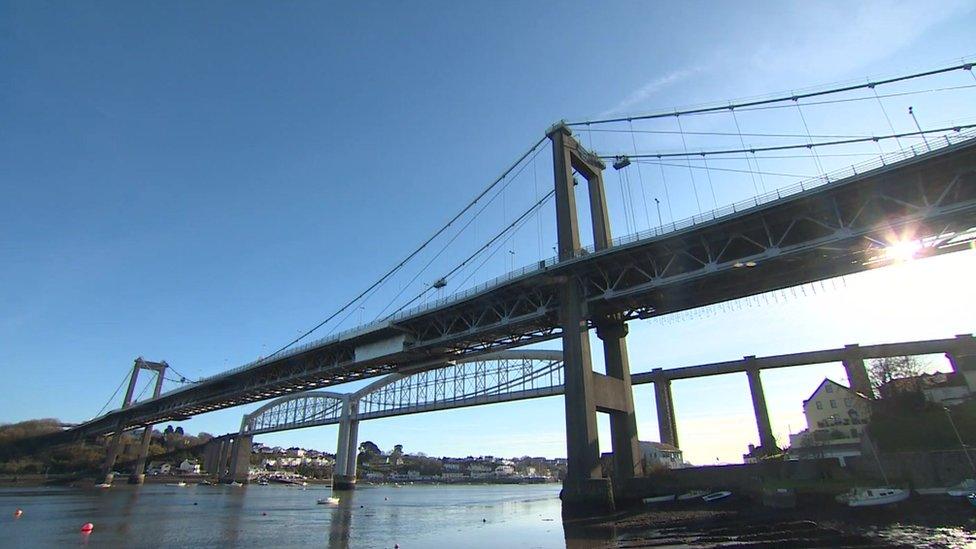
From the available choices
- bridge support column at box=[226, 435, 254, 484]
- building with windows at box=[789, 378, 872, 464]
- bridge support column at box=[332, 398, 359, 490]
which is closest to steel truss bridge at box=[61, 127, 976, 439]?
building with windows at box=[789, 378, 872, 464]

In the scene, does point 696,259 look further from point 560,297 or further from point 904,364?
point 904,364

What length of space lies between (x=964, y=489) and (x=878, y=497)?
4395 mm

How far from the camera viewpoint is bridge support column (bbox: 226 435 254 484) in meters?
138

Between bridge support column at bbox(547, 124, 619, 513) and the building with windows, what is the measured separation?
33.9 meters

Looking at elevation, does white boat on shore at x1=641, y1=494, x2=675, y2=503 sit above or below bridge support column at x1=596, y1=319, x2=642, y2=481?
below

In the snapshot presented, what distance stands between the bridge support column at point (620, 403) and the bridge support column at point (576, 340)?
3023mm

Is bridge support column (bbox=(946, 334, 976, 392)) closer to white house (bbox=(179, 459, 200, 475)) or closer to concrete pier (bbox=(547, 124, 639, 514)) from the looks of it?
concrete pier (bbox=(547, 124, 639, 514))

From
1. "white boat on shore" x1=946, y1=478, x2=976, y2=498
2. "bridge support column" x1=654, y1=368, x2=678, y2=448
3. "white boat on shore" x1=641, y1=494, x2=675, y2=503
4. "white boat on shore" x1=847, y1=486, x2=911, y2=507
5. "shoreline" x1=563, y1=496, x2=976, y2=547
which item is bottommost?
"shoreline" x1=563, y1=496, x2=976, y2=547

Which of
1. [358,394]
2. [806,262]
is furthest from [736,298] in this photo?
[358,394]

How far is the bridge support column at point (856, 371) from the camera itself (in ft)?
220

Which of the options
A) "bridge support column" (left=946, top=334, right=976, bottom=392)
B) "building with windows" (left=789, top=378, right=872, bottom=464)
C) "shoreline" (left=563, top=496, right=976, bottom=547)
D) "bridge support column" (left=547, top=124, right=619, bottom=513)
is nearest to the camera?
"shoreline" (left=563, top=496, right=976, bottom=547)

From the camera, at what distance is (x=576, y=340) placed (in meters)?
37.6

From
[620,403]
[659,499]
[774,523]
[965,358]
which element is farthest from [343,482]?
[965,358]

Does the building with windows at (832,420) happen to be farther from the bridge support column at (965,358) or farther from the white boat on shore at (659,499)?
the white boat on shore at (659,499)
